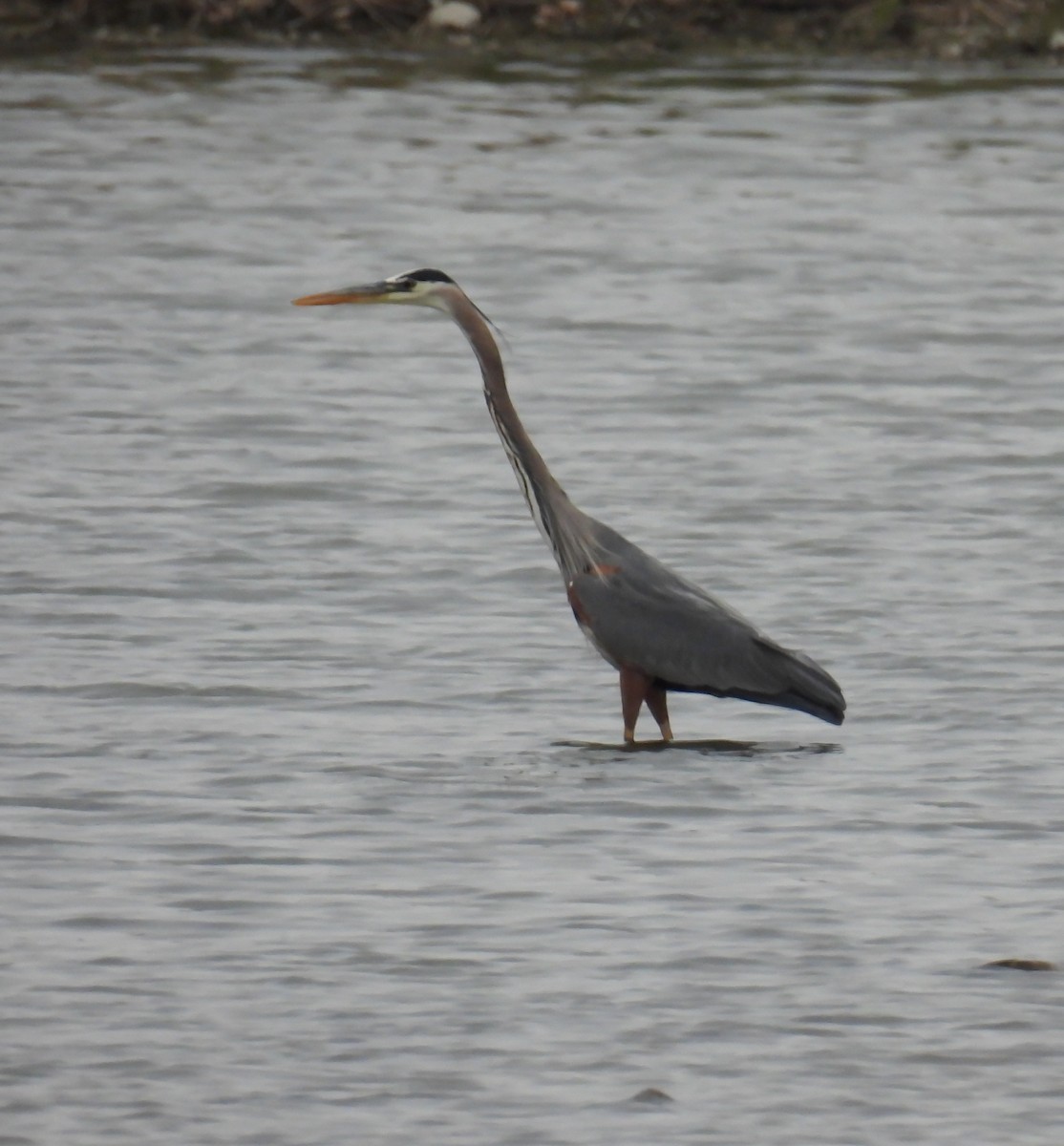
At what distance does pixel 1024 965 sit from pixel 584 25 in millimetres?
21661

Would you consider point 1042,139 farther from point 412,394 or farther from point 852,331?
point 412,394

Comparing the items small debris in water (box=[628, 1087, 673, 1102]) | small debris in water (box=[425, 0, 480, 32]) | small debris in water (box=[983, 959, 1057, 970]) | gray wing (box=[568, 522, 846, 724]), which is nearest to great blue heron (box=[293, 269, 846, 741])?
gray wing (box=[568, 522, 846, 724])

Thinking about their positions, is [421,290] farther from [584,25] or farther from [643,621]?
[584,25]

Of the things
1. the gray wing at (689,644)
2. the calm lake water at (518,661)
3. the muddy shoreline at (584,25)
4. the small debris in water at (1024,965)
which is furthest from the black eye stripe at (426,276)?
the muddy shoreline at (584,25)

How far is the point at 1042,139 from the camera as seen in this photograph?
941 inches

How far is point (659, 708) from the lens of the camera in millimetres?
9062

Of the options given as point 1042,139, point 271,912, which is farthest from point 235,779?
point 1042,139

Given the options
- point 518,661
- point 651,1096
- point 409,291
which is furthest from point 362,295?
point 651,1096

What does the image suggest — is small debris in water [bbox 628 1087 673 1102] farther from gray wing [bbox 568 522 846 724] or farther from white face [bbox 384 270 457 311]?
white face [bbox 384 270 457 311]

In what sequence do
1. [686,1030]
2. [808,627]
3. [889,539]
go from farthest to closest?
1. [889,539]
2. [808,627]
3. [686,1030]

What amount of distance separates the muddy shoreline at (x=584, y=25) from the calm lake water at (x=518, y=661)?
3.54 meters

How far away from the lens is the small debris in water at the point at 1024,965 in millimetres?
6469

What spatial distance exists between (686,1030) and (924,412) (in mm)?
9447

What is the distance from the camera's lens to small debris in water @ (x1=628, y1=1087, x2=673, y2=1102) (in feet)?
18.6
